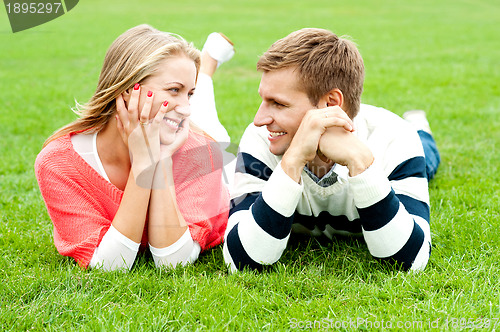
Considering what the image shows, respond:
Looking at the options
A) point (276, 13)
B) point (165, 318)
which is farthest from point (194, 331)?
point (276, 13)

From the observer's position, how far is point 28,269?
3465 mm

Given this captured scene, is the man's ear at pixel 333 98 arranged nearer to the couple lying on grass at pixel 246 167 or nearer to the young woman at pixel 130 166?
the couple lying on grass at pixel 246 167

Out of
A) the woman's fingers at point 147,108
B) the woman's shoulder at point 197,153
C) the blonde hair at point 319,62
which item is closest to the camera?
the blonde hair at point 319,62

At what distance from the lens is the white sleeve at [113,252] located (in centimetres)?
327

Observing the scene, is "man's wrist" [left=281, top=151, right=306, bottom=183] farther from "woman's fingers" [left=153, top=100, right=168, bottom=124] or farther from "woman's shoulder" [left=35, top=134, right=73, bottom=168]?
"woman's shoulder" [left=35, top=134, right=73, bottom=168]

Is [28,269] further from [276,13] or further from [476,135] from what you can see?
[276,13]

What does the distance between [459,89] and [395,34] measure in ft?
29.5

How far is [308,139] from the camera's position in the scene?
120 inches

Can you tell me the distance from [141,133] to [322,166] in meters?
1.06

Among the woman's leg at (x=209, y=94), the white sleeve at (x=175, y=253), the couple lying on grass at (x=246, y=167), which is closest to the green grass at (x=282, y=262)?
the white sleeve at (x=175, y=253)

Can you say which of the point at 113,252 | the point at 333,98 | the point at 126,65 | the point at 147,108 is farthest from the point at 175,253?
the point at 333,98

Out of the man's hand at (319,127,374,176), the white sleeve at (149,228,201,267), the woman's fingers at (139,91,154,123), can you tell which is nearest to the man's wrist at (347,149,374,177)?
the man's hand at (319,127,374,176)

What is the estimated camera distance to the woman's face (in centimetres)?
338

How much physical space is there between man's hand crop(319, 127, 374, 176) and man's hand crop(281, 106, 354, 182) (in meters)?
0.04
